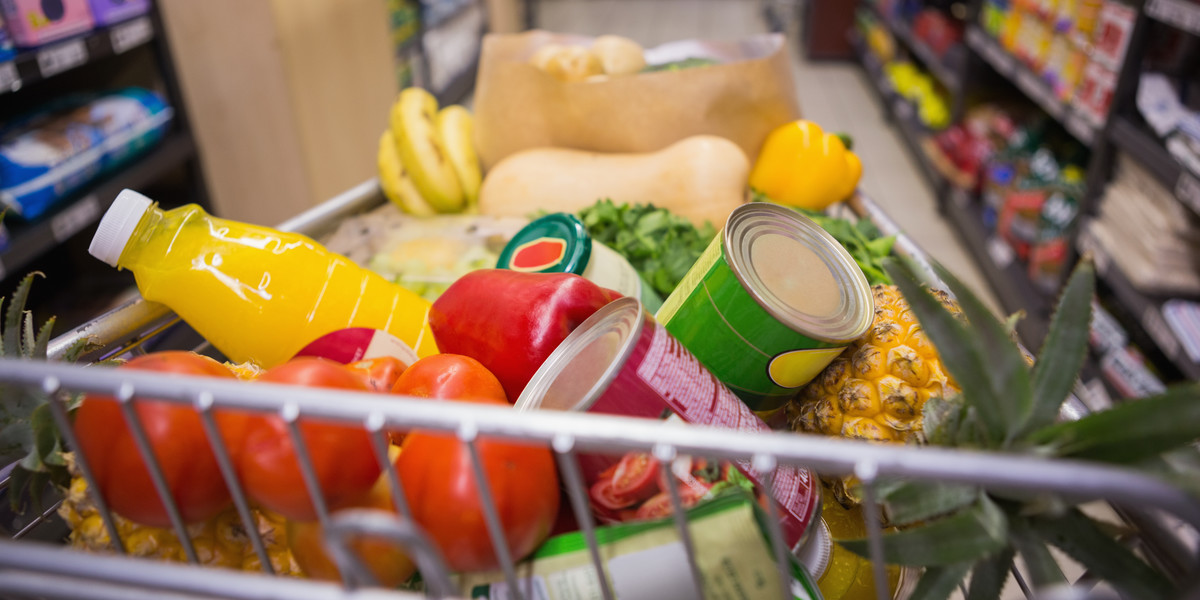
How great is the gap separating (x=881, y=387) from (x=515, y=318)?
1.40ft

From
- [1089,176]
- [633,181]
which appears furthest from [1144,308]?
[633,181]

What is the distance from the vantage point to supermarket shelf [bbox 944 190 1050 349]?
2.63m

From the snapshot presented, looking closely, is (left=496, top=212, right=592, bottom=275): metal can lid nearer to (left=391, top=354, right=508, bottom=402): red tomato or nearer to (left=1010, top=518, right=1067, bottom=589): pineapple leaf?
(left=391, top=354, right=508, bottom=402): red tomato

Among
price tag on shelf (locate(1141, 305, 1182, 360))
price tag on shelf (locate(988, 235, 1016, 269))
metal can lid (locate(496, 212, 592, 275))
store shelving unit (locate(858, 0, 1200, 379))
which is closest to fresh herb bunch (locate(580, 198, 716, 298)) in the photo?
metal can lid (locate(496, 212, 592, 275))

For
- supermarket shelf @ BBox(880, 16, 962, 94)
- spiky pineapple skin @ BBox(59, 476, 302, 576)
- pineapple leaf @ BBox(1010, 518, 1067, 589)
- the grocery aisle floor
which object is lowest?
the grocery aisle floor

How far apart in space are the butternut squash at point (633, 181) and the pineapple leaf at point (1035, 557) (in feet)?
2.90

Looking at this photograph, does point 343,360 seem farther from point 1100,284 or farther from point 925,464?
→ point 1100,284

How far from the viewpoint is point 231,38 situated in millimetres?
2543

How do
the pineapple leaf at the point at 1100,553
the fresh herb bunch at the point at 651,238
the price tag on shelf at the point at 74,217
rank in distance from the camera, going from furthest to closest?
the price tag on shelf at the point at 74,217 → the fresh herb bunch at the point at 651,238 → the pineapple leaf at the point at 1100,553

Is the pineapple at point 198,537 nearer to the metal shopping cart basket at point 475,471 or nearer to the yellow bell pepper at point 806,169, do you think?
the metal shopping cart basket at point 475,471

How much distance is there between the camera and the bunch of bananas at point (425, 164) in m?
1.51

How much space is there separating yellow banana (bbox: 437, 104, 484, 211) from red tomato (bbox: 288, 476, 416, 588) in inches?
40.0

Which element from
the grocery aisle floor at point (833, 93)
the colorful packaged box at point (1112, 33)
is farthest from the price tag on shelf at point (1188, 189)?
the grocery aisle floor at point (833, 93)

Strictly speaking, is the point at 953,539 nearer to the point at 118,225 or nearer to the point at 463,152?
the point at 118,225
